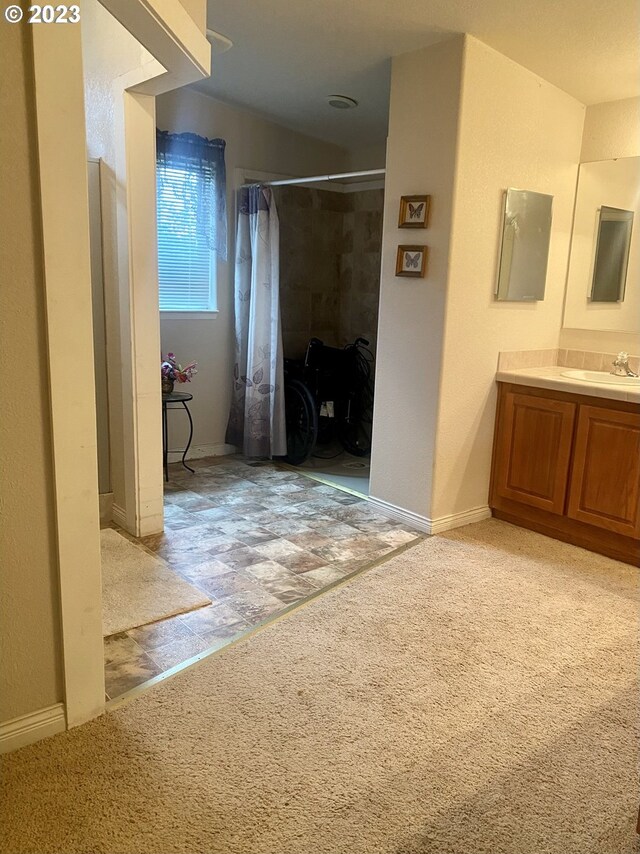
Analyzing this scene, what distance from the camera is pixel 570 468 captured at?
3213mm

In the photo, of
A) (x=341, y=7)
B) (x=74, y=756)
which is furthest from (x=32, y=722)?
(x=341, y=7)

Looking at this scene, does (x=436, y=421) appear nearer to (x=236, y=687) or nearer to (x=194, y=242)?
(x=236, y=687)

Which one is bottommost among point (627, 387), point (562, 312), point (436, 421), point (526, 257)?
point (436, 421)

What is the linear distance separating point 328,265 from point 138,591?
11.2ft

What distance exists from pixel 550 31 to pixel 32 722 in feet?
10.6

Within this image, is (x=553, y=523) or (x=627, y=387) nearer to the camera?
(x=627, y=387)

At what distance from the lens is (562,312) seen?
12.5 ft

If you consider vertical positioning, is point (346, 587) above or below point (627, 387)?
below

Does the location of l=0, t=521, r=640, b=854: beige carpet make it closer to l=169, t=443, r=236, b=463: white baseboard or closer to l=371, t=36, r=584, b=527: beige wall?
l=371, t=36, r=584, b=527: beige wall

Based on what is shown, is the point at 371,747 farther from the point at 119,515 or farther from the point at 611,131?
the point at 611,131
